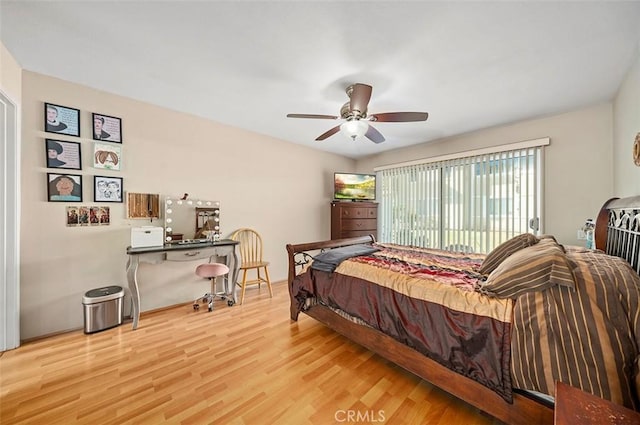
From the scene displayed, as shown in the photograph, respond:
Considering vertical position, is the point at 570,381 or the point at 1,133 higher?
the point at 1,133

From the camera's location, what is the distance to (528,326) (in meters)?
1.17

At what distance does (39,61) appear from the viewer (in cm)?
202

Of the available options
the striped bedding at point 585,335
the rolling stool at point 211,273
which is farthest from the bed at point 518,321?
the rolling stool at point 211,273

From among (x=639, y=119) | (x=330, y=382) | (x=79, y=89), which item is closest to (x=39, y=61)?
(x=79, y=89)

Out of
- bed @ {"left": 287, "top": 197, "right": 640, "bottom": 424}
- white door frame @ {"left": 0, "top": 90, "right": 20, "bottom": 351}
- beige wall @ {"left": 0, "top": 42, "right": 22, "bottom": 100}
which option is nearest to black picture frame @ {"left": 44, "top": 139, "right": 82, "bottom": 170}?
white door frame @ {"left": 0, "top": 90, "right": 20, "bottom": 351}

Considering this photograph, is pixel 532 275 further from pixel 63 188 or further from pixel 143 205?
pixel 63 188

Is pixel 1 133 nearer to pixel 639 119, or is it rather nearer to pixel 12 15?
pixel 12 15

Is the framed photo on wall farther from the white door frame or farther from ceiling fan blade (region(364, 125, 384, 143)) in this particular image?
ceiling fan blade (region(364, 125, 384, 143))

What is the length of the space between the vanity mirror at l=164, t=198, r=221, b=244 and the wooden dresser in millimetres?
2057

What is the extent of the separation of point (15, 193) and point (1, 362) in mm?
1369

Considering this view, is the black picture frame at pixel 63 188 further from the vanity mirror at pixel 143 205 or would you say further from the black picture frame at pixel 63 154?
the vanity mirror at pixel 143 205

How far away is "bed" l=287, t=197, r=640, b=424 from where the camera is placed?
3.39 ft

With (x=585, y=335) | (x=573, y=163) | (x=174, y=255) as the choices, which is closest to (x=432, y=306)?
(x=585, y=335)

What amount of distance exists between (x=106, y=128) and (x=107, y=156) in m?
0.30
